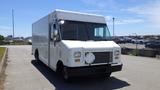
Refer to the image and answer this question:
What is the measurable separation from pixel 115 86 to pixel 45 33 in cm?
522

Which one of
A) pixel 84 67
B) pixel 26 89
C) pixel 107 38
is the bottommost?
pixel 26 89

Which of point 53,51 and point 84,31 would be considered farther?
point 53,51

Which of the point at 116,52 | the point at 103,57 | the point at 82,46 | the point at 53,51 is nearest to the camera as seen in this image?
the point at 82,46

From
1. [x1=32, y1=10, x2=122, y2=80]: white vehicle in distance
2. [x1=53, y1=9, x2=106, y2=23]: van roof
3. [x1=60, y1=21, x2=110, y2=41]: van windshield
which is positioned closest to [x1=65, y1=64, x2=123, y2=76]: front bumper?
[x1=32, y1=10, x2=122, y2=80]: white vehicle in distance

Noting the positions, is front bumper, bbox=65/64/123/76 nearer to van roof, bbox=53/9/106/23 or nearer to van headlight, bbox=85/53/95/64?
van headlight, bbox=85/53/95/64

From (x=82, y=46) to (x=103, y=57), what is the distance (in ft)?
3.17

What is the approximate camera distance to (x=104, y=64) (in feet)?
29.9

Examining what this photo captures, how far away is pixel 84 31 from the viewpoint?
9.90 m

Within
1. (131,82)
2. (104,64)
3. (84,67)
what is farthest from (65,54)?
(131,82)

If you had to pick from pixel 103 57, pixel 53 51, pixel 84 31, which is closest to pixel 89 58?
pixel 103 57

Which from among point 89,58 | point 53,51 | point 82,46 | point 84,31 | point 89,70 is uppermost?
point 84,31

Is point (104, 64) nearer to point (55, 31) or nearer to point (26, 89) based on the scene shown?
point (55, 31)

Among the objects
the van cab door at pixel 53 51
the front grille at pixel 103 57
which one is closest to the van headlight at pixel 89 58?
the front grille at pixel 103 57

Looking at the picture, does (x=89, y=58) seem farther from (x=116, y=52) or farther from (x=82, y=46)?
(x=116, y=52)
